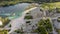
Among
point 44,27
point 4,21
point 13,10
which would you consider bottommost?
point 44,27

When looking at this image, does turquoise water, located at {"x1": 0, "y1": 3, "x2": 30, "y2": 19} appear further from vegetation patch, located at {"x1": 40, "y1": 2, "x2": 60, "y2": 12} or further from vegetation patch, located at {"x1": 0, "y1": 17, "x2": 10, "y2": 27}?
vegetation patch, located at {"x1": 40, "y1": 2, "x2": 60, "y2": 12}

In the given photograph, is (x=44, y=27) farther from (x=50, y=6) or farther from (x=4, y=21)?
(x=4, y=21)

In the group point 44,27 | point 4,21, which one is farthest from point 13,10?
point 44,27

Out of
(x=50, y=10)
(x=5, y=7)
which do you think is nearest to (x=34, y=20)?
(x=50, y=10)

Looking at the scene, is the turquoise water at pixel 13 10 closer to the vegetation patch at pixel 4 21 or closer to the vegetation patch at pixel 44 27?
the vegetation patch at pixel 4 21

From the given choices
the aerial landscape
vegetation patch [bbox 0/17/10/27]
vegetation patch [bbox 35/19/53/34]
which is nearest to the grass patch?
the aerial landscape

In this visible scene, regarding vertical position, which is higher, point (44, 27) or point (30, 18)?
point (30, 18)

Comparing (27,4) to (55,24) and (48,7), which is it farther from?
(55,24)
